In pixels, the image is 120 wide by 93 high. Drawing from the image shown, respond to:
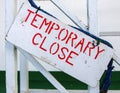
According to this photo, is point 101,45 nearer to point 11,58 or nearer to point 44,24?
point 44,24

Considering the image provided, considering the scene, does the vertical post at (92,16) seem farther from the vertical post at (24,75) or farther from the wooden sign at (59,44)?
the vertical post at (24,75)

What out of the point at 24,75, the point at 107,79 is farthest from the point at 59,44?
the point at 24,75

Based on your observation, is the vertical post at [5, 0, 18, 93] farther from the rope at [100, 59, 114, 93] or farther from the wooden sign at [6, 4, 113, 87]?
the rope at [100, 59, 114, 93]

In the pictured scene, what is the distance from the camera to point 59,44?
4.80 ft

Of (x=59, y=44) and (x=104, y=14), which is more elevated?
(x=104, y=14)

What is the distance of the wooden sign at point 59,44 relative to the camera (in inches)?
56.6

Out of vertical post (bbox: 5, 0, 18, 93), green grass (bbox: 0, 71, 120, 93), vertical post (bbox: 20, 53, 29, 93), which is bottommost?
green grass (bbox: 0, 71, 120, 93)

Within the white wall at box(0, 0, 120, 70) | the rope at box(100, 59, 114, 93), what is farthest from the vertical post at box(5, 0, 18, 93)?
the white wall at box(0, 0, 120, 70)

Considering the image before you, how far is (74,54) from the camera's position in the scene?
1.48m

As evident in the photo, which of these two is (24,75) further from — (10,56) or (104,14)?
(104,14)

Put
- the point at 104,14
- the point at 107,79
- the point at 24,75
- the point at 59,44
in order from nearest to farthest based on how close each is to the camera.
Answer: the point at 59,44
the point at 107,79
the point at 24,75
the point at 104,14

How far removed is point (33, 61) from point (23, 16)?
261 millimetres

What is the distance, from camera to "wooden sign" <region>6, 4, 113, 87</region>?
4.72 feet

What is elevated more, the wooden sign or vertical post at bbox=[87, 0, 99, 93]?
vertical post at bbox=[87, 0, 99, 93]
